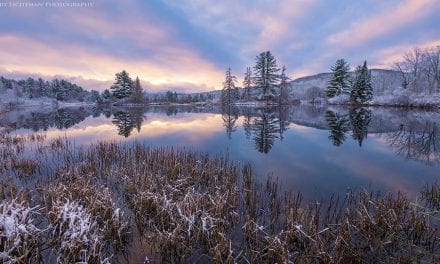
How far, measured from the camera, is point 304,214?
16.7 feet

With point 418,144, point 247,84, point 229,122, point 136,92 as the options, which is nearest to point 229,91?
point 247,84

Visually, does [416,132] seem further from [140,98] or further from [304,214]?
[140,98]

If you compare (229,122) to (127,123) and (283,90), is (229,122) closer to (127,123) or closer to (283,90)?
(127,123)

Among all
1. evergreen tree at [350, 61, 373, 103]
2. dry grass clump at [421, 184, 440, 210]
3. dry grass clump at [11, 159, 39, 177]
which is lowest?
dry grass clump at [421, 184, 440, 210]

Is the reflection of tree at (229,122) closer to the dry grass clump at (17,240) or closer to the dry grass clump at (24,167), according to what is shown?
the dry grass clump at (24,167)

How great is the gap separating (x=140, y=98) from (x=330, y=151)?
7877 cm

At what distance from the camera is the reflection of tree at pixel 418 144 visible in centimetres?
1229

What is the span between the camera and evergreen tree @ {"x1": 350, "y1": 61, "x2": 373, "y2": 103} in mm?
54856

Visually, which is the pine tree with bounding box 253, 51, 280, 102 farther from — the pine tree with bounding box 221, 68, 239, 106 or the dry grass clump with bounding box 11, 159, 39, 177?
the dry grass clump with bounding box 11, 159, 39, 177

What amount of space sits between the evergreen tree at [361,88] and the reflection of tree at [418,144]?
41239mm

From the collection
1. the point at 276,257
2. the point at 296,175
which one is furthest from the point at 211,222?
the point at 296,175

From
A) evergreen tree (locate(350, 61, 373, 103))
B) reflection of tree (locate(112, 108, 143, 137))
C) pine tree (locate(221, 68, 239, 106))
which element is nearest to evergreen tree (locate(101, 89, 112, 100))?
pine tree (locate(221, 68, 239, 106))

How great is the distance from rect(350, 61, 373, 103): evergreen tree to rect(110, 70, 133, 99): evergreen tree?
67.2m

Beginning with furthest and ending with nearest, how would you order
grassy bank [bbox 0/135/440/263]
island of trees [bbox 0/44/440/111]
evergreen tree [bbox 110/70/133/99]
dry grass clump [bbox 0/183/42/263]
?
evergreen tree [bbox 110/70/133/99] < island of trees [bbox 0/44/440/111] < grassy bank [bbox 0/135/440/263] < dry grass clump [bbox 0/183/42/263]
